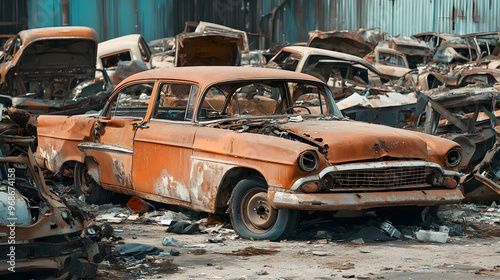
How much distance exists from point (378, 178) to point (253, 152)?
1104mm

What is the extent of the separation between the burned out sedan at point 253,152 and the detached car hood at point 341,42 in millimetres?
9546

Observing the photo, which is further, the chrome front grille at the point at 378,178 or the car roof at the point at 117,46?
the car roof at the point at 117,46

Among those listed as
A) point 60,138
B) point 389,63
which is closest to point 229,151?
point 60,138

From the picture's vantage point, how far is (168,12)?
2997cm

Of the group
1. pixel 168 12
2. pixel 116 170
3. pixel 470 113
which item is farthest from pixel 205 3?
pixel 116 170

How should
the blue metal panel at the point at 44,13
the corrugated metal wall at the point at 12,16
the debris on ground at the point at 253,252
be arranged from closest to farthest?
the debris on ground at the point at 253,252, the corrugated metal wall at the point at 12,16, the blue metal panel at the point at 44,13

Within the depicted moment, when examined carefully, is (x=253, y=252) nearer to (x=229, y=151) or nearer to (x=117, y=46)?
(x=229, y=151)

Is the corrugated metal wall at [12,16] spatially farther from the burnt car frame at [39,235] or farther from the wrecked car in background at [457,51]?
the burnt car frame at [39,235]

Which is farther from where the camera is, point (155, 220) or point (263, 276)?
point (155, 220)

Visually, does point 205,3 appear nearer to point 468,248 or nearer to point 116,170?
point 116,170

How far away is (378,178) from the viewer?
6.14 meters

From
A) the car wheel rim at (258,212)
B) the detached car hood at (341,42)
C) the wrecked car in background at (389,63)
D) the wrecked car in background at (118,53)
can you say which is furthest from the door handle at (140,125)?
the wrecked car in background at (389,63)

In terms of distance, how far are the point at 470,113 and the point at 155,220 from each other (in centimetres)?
570

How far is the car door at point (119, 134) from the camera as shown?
24.5 ft
